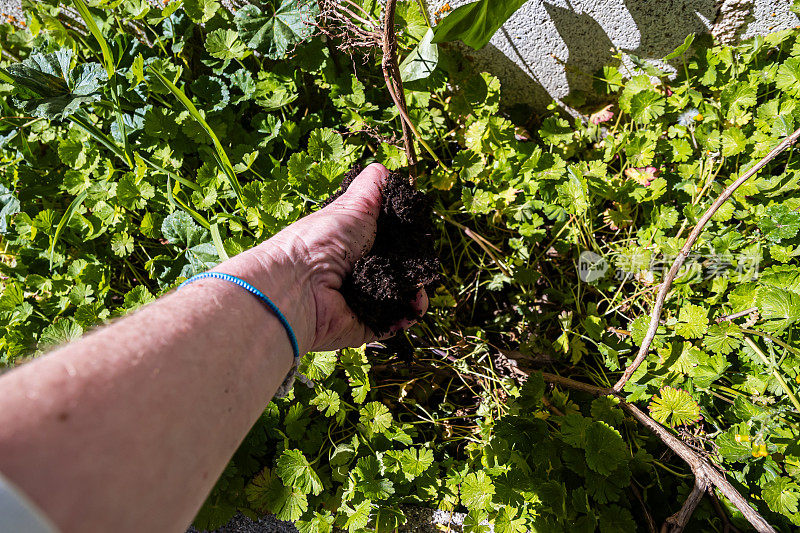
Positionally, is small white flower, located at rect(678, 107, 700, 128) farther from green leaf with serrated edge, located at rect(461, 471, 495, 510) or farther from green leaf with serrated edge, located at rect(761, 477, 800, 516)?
green leaf with serrated edge, located at rect(461, 471, 495, 510)

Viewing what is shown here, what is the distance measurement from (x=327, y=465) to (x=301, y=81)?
1722 millimetres

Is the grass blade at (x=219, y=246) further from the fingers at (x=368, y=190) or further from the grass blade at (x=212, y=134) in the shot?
the fingers at (x=368, y=190)

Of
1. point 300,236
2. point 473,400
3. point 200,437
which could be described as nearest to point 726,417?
point 473,400

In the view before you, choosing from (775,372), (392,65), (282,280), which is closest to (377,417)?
(282,280)

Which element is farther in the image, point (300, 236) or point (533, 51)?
point (533, 51)

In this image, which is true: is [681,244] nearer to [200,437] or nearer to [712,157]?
[712,157]

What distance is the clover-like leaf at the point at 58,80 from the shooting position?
1.68 metres

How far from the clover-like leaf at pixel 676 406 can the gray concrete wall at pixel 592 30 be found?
4.76ft

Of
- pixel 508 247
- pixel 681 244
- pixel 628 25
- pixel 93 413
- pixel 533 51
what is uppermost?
pixel 628 25

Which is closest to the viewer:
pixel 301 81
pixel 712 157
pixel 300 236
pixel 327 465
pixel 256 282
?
pixel 256 282

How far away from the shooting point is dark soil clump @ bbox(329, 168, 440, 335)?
4.86ft

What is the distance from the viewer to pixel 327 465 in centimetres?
188

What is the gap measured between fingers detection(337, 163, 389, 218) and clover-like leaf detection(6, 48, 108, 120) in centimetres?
102

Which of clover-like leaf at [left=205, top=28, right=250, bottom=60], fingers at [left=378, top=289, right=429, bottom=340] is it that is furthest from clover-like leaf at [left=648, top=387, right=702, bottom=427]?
clover-like leaf at [left=205, top=28, right=250, bottom=60]
